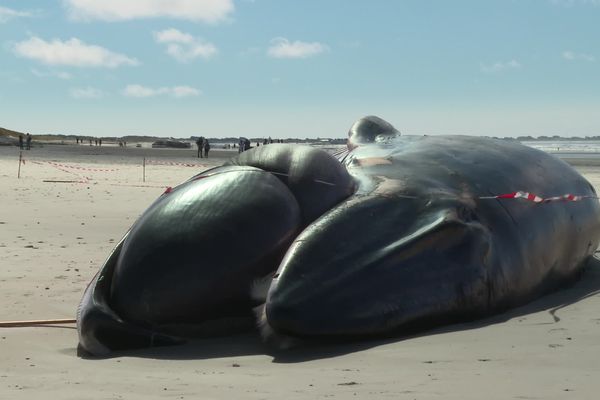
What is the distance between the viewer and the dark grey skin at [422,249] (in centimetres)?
512

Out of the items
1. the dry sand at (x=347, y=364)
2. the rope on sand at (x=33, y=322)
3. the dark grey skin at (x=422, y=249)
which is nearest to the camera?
the dry sand at (x=347, y=364)

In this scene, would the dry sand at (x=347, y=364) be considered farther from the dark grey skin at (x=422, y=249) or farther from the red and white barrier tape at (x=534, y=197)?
the red and white barrier tape at (x=534, y=197)

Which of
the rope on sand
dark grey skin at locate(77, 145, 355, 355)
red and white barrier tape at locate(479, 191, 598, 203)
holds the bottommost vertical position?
the rope on sand

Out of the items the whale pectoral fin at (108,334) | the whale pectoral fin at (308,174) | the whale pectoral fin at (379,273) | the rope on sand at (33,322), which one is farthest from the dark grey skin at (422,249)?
the rope on sand at (33,322)

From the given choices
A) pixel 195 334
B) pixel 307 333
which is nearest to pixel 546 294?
pixel 307 333

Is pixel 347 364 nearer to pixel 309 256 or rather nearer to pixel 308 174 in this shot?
pixel 309 256

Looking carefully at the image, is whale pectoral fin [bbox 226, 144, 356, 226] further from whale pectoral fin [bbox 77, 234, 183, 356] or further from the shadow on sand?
whale pectoral fin [bbox 77, 234, 183, 356]

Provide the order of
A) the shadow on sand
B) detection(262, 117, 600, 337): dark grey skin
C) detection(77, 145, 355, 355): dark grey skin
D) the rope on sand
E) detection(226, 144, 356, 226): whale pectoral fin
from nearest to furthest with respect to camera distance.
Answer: the shadow on sand
detection(262, 117, 600, 337): dark grey skin
detection(77, 145, 355, 355): dark grey skin
detection(226, 144, 356, 226): whale pectoral fin
the rope on sand

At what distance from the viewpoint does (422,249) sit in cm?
539

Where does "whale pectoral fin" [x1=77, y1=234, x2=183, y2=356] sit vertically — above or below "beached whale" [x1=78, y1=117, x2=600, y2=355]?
below

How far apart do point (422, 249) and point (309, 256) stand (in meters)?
0.73

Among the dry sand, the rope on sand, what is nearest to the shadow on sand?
the dry sand

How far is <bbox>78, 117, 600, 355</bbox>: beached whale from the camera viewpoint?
16.9 feet

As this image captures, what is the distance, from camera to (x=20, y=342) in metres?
5.89
